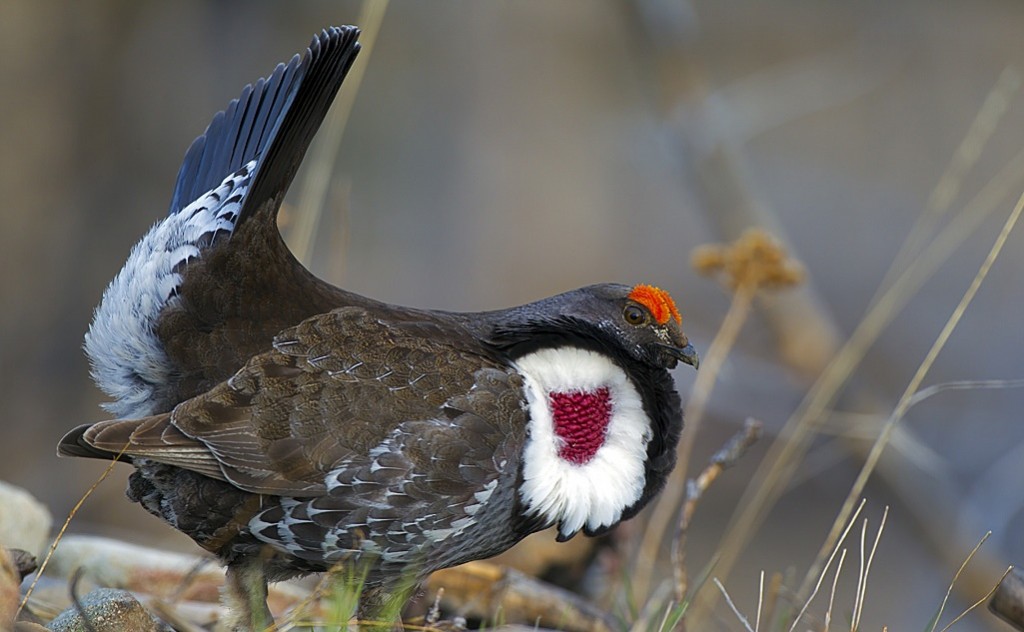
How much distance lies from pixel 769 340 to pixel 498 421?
20.6 ft

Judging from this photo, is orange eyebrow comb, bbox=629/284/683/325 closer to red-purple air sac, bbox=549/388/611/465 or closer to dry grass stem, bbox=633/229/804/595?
red-purple air sac, bbox=549/388/611/465

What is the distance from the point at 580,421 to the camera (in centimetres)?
300

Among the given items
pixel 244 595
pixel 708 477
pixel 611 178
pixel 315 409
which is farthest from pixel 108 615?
pixel 611 178

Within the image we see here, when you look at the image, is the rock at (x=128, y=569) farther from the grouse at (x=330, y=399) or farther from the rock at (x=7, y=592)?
the rock at (x=7, y=592)

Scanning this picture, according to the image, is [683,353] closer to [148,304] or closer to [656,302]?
[656,302]

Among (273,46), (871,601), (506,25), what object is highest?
(506,25)

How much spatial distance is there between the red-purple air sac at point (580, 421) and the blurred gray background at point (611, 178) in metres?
3.77

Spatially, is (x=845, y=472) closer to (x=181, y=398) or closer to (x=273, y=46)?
(x=273, y=46)

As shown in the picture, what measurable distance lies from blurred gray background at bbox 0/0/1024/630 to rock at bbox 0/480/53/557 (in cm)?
406

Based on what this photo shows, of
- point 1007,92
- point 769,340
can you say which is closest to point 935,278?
point 769,340

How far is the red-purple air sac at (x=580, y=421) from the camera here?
117 inches

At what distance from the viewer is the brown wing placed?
105 inches

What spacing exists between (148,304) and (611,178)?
6843 mm

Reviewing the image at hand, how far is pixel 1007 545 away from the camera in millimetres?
7207
